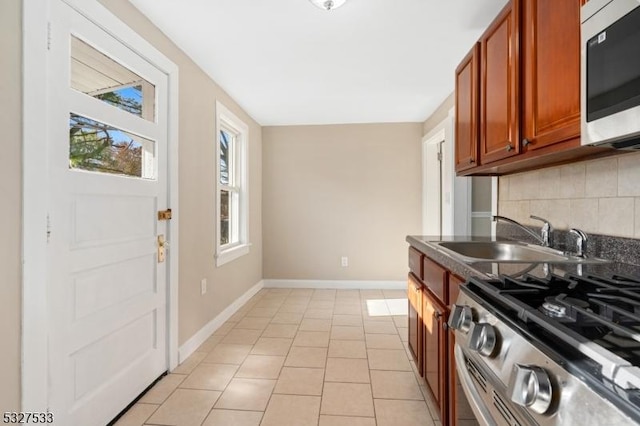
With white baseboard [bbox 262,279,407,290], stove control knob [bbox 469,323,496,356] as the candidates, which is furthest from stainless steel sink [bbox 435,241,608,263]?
white baseboard [bbox 262,279,407,290]

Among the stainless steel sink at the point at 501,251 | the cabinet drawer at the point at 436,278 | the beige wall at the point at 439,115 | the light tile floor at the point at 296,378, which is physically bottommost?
the light tile floor at the point at 296,378

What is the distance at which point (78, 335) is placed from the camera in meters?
1.46

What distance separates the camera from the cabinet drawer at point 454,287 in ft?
4.21

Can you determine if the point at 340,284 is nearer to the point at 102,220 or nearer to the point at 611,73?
the point at 102,220

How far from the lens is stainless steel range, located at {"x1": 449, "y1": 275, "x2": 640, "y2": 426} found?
1.56 ft

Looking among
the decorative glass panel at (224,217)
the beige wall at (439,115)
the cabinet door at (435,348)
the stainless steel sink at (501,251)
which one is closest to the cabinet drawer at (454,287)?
the cabinet door at (435,348)

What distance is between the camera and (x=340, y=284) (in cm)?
441

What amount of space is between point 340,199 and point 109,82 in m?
3.11

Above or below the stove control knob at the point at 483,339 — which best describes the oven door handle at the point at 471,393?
below

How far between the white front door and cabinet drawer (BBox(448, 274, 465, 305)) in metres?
1.69

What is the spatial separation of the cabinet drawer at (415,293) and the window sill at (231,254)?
1.80 meters

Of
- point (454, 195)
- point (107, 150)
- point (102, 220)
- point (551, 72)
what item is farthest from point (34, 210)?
point (454, 195)

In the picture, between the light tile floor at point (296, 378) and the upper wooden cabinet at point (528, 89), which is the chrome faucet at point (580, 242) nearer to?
the upper wooden cabinet at point (528, 89)
